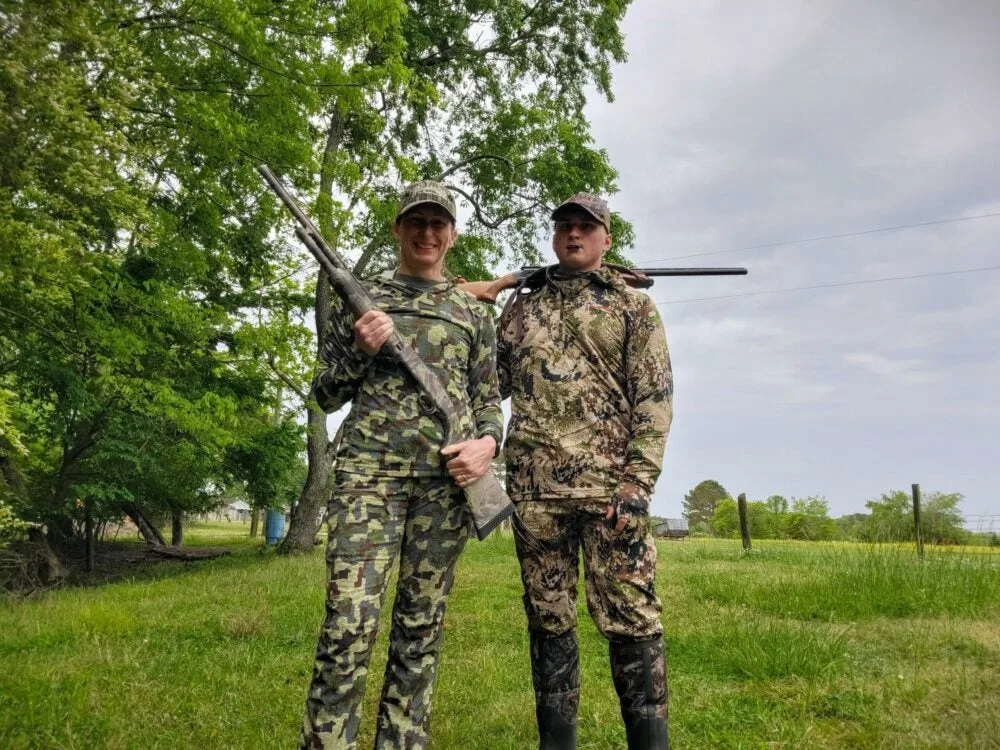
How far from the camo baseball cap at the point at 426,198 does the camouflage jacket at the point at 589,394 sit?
0.73 metres

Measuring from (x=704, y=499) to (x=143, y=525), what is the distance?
77935 mm

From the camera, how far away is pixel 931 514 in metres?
13.6

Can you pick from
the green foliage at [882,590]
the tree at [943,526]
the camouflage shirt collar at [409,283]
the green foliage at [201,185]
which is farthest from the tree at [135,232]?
the tree at [943,526]

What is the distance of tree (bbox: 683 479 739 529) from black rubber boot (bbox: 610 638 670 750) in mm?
84625

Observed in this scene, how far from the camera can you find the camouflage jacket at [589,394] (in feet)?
10.0

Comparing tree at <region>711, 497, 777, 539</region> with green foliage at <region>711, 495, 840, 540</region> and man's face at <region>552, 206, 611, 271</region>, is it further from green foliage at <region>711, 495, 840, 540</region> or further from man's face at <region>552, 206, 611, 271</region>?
man's face at <region>552, 206, 611, 271</region>

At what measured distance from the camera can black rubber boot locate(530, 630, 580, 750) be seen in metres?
3.07

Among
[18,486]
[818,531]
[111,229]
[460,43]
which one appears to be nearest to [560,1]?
[460,43]

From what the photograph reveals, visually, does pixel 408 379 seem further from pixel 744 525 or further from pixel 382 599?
pixel 744 525

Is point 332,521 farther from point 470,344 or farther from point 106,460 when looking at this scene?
point 106,460

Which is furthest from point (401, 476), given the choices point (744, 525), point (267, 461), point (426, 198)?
point (744, 525)

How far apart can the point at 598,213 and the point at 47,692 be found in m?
4.35

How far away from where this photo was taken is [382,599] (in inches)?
107

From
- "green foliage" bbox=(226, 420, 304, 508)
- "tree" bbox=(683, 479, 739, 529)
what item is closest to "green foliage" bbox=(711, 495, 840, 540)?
"tree" bbox=(683, 479, 739, 529)
